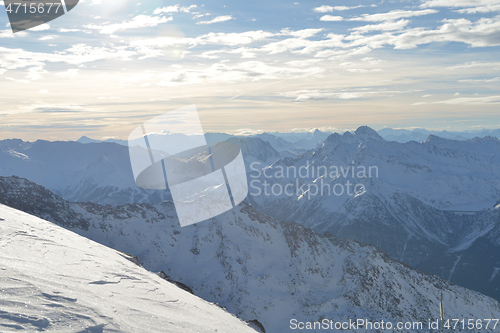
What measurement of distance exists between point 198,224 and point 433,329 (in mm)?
100883

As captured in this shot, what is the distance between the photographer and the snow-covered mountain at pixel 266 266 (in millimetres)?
116062

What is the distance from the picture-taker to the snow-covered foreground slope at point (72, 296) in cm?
1505

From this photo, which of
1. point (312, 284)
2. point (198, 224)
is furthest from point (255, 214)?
point (312, 284)

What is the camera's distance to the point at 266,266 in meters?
134

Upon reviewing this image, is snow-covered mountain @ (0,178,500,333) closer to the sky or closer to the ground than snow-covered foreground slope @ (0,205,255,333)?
closer to the ground

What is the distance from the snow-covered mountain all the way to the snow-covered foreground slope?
88168 millimetres

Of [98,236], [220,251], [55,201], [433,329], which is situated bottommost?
[433,329]

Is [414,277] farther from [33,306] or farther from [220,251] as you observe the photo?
[33,306]

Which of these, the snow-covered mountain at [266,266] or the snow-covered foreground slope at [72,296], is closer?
the snow-covered foreground slope at [72,296]

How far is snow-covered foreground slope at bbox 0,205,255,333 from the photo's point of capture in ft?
49.4

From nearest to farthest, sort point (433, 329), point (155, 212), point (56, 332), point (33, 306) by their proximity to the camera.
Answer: point (56, 332), point (33, 306), point (433, 329), point (155, 212)

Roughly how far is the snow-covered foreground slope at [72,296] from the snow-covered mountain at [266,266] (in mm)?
88168

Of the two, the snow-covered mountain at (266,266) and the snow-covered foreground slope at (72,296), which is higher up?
the snow-covered foreground slope at (72,296)

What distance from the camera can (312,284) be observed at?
429ft
